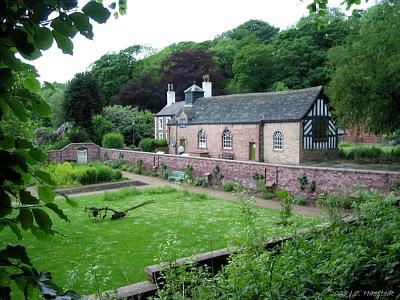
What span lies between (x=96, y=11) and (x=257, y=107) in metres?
28.2

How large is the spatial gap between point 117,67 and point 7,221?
66153mm

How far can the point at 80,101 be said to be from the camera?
3756 cm

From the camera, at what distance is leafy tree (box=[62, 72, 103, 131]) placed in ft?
123

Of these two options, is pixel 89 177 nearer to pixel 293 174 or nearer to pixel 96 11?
pixel 293 174

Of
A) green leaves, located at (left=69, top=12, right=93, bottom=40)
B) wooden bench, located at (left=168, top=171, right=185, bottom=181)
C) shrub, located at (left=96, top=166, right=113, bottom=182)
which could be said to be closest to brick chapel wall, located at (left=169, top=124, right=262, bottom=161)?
A: wooden bench, located at (left=168, top=171, right=185, bottom=181)

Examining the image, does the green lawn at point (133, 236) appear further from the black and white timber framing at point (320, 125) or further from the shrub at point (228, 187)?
the black and white timber framing at point (320, 125)

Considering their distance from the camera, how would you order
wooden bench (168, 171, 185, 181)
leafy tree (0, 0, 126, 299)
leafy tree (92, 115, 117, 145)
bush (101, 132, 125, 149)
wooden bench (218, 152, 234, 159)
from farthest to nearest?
leafy tree (92, 115, 117, 145), bush (101, 132, 125, 149), wooden bench (218, 152, 234, 159), wooden bench (168, 171, 185, 181), leafy tree (0, 0, 126, 299)

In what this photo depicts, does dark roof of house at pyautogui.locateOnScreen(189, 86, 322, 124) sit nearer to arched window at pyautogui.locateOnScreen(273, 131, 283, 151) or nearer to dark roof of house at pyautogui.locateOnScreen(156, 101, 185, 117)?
arched window at pyautogui.locateOnScreen(273, 131, 283, 151)

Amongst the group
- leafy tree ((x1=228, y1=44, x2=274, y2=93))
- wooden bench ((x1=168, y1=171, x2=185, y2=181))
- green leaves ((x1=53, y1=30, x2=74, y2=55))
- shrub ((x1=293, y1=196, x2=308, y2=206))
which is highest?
leafy tree ((x1=228, y1=44, x2=274, y2=93))

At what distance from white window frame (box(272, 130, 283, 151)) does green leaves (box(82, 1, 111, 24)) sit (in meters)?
25.8

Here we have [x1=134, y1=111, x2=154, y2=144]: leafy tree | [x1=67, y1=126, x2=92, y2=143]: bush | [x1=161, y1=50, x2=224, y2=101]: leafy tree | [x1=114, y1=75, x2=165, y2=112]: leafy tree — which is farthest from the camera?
[x1=161, y1=50, x2=224, y2=101]: leafy tree

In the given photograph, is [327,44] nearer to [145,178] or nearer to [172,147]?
[172,147]

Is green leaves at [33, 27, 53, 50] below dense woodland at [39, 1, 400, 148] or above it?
below

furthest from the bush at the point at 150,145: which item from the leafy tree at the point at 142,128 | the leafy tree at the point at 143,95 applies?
the leafy tree at the point at 143,95
